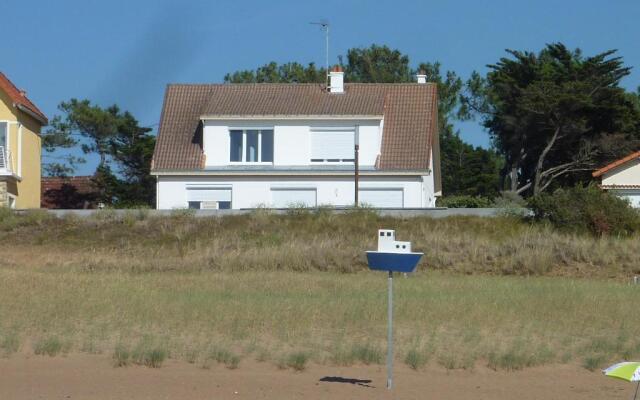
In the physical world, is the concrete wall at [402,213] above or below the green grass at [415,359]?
above

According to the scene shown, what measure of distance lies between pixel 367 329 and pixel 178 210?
2003 centimetres

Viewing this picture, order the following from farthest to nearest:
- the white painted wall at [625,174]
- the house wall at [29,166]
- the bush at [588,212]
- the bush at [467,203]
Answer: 1. the white painted wall at [625,174]
2. the bush at [467,203]
3. the house wall at [29,166]
4. the bush at [588,212]

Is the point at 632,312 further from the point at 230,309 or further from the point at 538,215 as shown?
the point at 538,215

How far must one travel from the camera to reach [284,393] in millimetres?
15305

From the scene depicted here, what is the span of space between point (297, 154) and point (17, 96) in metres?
12.1

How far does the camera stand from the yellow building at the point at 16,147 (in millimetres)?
47916

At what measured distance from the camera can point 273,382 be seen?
15984 millimetres

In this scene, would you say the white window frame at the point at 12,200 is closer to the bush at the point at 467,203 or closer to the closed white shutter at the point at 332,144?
the closed white shutter at the point at 332,144

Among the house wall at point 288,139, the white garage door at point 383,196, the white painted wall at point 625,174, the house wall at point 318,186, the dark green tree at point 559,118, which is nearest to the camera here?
the house wall at point 318,186

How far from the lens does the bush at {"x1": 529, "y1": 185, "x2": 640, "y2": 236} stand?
35.4 m

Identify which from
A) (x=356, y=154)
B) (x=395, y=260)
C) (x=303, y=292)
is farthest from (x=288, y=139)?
(x=395, y=260)

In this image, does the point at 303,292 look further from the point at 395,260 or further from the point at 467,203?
the point at 467,203

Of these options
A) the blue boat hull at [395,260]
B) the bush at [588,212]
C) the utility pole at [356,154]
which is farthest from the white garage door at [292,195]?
the blue boat hull at [395,260]

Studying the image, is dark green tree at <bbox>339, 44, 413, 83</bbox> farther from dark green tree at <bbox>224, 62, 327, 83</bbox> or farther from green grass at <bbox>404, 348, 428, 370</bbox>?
green grass at <bbox>404, 348, 428, 370</bbox>
